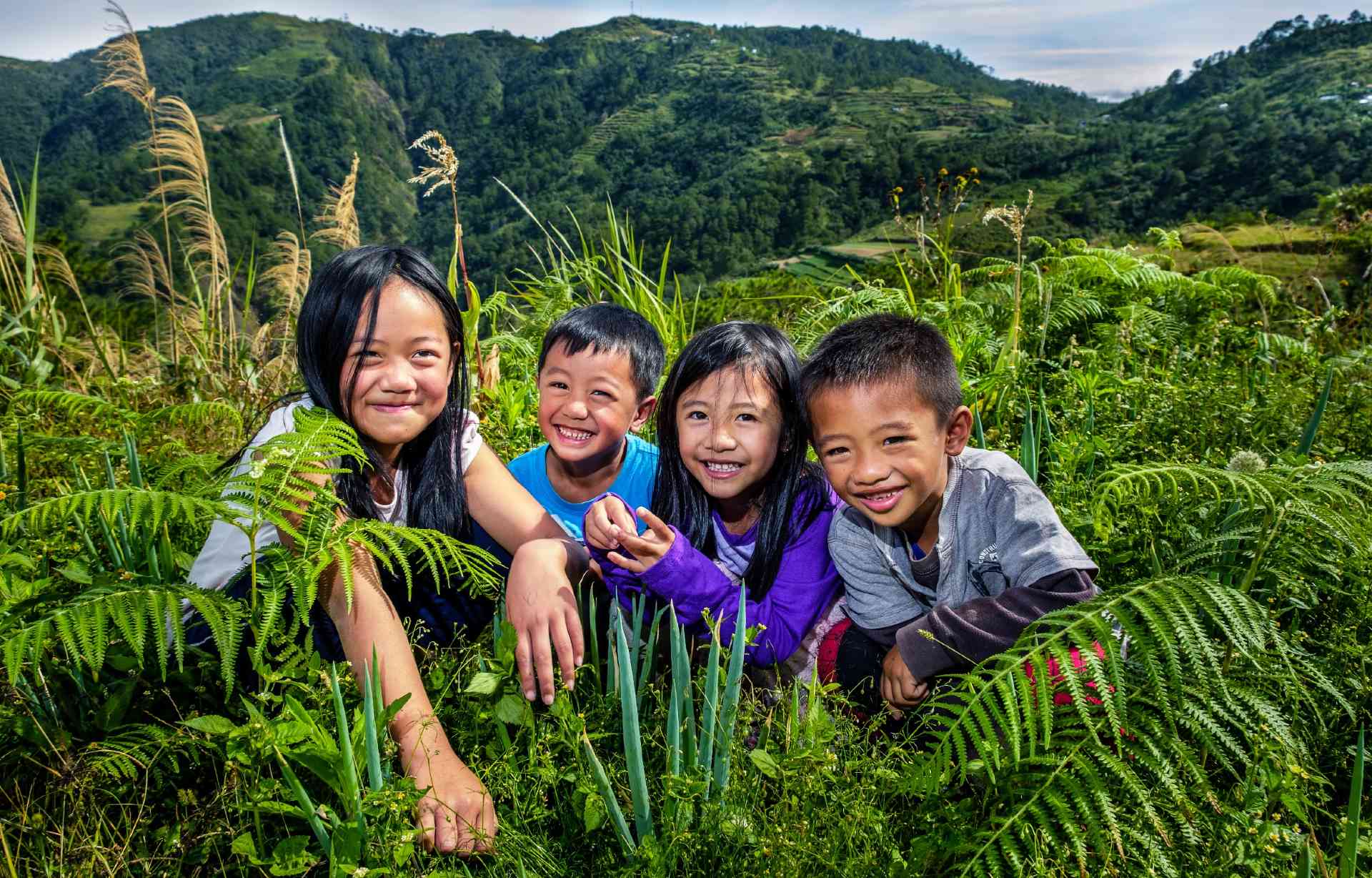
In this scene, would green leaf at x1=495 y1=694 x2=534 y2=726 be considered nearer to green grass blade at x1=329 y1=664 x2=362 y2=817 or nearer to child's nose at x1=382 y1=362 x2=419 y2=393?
green grass blade at x1=329 y1=664 x2=362 y2=817

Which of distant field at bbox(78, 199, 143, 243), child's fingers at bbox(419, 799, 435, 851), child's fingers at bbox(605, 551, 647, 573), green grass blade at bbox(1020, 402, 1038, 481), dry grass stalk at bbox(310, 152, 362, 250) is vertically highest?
distant field at bbox(78, 199, 143, 243)

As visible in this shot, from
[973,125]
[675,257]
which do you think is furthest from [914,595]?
[973,125]

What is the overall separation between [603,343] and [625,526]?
2.68 feet

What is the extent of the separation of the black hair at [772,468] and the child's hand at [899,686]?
0.38 m

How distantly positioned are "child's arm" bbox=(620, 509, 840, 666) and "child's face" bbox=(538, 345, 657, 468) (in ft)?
2.17

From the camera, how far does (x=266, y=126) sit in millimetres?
89938

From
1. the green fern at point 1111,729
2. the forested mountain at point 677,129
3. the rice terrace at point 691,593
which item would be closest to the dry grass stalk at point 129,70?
the rice terrace at point 691,593

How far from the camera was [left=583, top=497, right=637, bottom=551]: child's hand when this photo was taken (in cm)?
176

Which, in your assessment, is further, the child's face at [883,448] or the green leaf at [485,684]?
the child's face at [883,448]

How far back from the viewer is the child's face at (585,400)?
7.89ft

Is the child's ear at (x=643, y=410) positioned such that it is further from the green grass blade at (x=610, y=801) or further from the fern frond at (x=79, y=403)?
the fern frond at (x=79, y=403)

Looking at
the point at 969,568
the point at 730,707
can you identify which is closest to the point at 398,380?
the point at 730,707

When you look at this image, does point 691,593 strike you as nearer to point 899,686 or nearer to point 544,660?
point 544,660

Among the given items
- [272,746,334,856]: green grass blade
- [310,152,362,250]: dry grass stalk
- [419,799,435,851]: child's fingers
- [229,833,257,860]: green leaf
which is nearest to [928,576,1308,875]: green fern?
[419,799,435,851]: child's fingers
